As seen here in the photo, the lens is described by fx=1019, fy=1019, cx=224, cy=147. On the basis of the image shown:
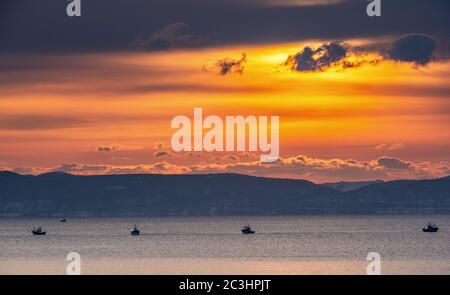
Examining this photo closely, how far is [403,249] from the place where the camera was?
455 ft

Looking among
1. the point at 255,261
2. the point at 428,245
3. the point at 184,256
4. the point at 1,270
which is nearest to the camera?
the point at 1,270

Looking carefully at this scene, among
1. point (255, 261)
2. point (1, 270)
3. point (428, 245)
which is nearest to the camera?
point (1, 270)

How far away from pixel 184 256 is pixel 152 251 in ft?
49.1

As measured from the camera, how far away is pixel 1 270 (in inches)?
3885
